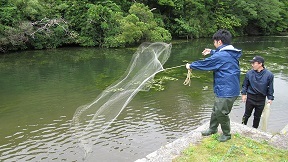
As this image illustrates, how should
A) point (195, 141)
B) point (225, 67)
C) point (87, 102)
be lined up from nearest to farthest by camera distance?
1. point (225, 67)
2. point (195, 141)
3. point (87, 102)

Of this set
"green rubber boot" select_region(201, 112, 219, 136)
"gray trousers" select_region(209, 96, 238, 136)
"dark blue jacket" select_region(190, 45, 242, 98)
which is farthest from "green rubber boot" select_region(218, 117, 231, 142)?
"dark blue jacket" select_region(190, 45, 242, 98)

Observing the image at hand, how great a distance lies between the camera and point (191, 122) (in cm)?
899

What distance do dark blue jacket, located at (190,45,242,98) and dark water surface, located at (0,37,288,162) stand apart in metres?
2.92

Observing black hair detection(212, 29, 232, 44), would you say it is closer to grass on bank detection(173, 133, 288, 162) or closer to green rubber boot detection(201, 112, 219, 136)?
green rubber boot detection(201, 112, 219, 136)

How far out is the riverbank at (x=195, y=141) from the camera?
5160mm

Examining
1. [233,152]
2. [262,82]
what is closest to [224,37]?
[262,82]

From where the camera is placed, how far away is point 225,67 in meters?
4.93

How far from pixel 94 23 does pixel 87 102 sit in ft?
55.1

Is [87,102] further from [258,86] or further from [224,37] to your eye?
[224,37]

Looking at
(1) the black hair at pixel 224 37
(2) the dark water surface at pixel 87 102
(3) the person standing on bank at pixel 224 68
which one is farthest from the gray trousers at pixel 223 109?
(2) the dark water surface at pixel 87 102

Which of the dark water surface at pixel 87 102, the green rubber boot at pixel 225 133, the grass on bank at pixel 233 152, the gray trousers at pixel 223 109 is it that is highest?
the gray trousers at pixel 223 109

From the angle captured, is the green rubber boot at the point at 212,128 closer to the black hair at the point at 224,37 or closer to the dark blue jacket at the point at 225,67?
the dark blue jacket at the point at 225,67

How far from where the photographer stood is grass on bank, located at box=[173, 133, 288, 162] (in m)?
4.99

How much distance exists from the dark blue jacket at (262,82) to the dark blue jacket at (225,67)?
1.32m
